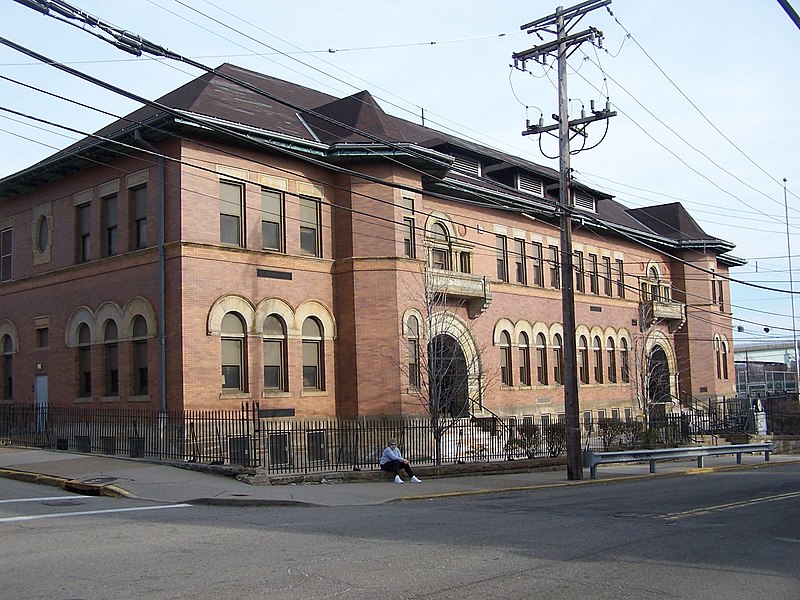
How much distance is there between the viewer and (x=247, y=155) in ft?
88.7

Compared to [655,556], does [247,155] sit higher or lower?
higher

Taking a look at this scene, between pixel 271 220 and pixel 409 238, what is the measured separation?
5198mm

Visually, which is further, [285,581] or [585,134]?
[585,134]

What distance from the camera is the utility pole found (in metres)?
22.2

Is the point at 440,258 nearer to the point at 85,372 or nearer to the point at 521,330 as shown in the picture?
the point at 521,330

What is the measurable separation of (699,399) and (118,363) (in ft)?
119

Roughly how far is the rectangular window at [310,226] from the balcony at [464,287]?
4094mm

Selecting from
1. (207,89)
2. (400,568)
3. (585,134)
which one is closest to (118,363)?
(207,89)

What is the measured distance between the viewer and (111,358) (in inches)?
1091

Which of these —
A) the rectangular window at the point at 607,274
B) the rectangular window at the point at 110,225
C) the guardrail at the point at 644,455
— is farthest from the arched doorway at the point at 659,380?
the rectangular window at the point at 110,225

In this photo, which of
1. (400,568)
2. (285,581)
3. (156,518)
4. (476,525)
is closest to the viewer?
(285,581)

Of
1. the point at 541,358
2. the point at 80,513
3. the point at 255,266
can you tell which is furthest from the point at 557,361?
the point at 80,513

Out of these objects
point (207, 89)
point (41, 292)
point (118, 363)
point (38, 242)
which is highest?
point (207, 89)

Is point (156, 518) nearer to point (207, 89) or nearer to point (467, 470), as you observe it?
point (467, 470)
